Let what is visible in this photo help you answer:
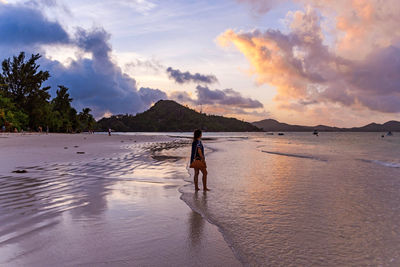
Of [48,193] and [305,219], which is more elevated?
[48,193]

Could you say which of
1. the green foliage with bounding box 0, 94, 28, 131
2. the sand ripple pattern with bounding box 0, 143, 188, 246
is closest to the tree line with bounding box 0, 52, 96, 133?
the green foliage with bounding box 0, 94, 28, 131

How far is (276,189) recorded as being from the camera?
34.5 ft

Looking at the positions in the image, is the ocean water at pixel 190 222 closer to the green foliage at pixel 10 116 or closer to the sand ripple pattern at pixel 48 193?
the sand ripple pattern at pixel 48 193

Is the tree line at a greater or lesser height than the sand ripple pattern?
greater

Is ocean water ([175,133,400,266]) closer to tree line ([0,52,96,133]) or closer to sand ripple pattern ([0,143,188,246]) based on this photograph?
sand ripple pattern ([0,143,188,246])

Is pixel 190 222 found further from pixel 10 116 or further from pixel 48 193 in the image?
pixel 10 116

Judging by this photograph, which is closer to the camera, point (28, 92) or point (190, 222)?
point (190, 222)

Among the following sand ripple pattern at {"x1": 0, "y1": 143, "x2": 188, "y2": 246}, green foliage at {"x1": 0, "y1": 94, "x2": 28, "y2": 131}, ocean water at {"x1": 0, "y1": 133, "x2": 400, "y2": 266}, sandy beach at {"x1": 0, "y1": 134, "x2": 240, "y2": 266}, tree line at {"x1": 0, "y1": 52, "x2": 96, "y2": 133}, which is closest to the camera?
sandy beach at {"x1": 0, "y1": 134, "x2": 240, "y2": 266}

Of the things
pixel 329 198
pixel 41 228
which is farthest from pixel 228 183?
pixel 41 228

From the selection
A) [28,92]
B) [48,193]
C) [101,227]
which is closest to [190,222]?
[101,227]

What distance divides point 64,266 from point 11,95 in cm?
8957

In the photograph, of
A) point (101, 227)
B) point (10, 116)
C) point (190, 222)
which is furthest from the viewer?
point (10, 116)

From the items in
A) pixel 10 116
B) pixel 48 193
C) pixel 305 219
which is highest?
pixel 10 116

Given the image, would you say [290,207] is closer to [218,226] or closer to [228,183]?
[218,226]
